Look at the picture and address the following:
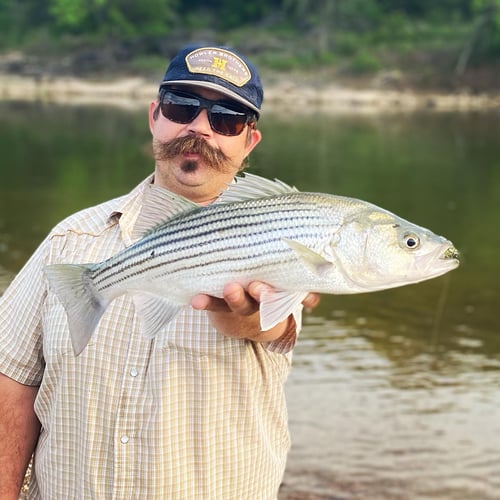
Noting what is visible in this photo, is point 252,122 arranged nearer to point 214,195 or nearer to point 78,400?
point 214,195

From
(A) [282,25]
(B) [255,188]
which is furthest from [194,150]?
(A) [282,25]

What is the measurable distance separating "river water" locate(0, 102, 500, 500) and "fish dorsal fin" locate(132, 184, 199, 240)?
1.25 m

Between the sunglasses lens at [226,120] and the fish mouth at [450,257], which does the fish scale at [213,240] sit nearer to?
the fish mouth at [450,257]

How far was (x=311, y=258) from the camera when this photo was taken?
3.05 meters

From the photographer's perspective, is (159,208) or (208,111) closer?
(159,208)

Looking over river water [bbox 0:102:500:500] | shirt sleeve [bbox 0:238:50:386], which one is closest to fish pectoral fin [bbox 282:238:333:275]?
shirt sleeve [bbox 0:238:50:386]

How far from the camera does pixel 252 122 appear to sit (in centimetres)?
397

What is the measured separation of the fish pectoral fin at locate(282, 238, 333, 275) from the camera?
3.04 meters

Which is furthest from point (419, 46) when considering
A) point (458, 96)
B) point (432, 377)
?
point (432, 377)

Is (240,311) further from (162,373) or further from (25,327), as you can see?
(25,327)

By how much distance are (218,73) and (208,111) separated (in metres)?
0.16

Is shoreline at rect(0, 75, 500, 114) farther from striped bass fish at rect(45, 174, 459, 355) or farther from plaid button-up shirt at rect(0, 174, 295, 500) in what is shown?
striped bass fish at rect(45, 174, 459, 355)

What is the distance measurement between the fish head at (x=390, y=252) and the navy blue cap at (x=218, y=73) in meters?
1.00

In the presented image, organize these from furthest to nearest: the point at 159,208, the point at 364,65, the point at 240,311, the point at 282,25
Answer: the point at 282,25, the point at 364,65, the point at 159,208, the point at 240,311
